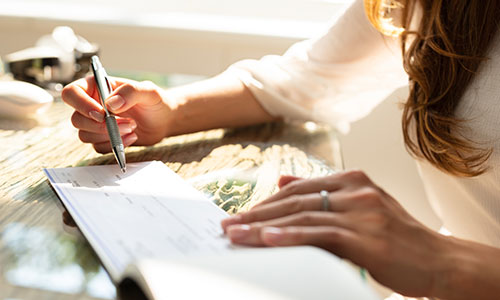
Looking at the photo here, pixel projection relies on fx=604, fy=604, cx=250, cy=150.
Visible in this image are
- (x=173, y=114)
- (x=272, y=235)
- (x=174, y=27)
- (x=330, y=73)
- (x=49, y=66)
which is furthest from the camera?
(x=174, y=27)

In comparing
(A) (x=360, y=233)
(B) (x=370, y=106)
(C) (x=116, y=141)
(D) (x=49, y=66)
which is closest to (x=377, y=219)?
(A) (x=360, y=233)

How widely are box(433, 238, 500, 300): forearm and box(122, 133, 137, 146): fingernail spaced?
1.47 ft

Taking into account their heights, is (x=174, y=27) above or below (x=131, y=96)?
below

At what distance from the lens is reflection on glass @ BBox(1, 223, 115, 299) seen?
44cm

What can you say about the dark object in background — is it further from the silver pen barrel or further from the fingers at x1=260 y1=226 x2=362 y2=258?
the fingers at x1=260 y1=226 x2=362 y2=258

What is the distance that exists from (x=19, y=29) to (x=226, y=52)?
65cm

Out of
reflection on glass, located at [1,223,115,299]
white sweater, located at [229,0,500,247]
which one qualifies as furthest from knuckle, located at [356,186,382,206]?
white sweater, located at [229,0,500,247]

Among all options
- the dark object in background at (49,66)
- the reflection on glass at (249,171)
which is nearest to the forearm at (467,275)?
the reflection on glass at (249,171)

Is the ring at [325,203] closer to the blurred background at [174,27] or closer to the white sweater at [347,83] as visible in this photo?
the white sweater at [347,83]

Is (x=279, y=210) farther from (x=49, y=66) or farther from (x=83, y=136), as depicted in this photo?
(x=49, y=66)

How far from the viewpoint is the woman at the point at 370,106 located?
1.56 feet

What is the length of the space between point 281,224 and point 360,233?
64 millimetres

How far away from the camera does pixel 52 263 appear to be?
1.57ft

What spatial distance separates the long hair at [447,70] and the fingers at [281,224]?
324mm
